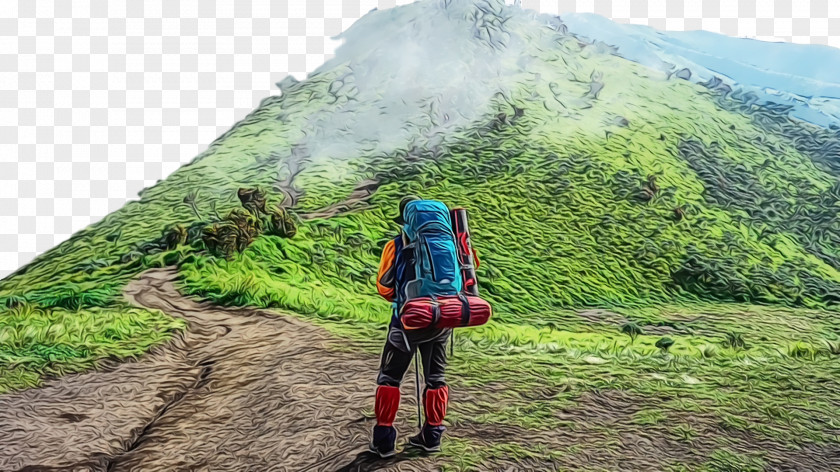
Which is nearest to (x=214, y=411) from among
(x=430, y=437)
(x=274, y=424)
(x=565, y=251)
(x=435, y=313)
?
(x=274, y=424)

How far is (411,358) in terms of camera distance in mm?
6516

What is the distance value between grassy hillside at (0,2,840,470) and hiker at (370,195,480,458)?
41cm

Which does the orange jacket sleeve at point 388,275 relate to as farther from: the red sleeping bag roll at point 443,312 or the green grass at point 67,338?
the green grass at point 67,338

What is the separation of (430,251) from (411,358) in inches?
32.6

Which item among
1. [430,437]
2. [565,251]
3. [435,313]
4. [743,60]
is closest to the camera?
[435,313]

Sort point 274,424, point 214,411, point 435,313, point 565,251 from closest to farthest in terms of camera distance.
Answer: point 435,313 → point 274,424 → point 214,411 → point 565,251

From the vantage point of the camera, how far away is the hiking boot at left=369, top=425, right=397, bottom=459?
22.0ft

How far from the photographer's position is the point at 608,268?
13.6m

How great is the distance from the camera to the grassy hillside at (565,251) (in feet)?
29.0

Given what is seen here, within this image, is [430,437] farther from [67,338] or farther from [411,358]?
[67,338]

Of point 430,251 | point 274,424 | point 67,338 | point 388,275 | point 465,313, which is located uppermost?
point 430,251

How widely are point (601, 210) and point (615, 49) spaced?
7.26 metres

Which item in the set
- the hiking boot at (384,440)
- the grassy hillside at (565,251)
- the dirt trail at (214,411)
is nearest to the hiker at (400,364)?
the hiking boot at (384,440)

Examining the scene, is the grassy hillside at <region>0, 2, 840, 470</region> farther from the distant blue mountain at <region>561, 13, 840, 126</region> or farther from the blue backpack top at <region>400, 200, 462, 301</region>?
the blue backpack top at <region>400, 200, 462, 301</region>
